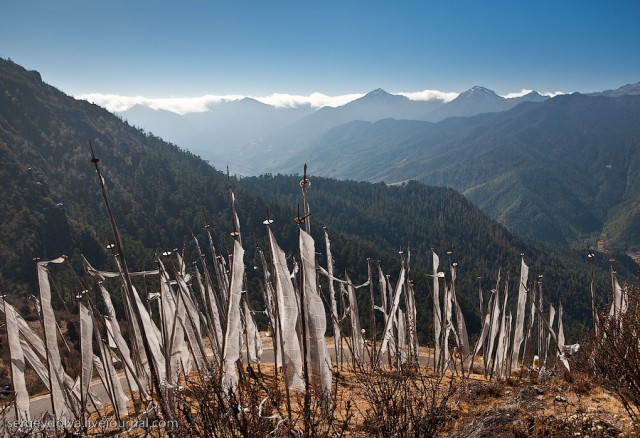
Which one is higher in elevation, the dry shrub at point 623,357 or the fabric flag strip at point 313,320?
the fabric flag strip at point 313,320

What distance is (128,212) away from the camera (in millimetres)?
115062

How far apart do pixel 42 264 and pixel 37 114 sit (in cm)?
17377

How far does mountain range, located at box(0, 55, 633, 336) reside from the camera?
81812mm

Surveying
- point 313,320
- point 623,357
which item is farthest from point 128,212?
point 623,357

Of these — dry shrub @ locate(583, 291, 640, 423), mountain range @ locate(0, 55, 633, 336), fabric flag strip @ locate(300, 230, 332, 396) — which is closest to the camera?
fabric flag strip @ locate(300, 230, 332, 396)

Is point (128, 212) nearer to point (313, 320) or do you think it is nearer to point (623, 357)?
point (313, 320)

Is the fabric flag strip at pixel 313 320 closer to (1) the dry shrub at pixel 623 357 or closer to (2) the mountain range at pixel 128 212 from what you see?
(1) the dry shrub at pixel 623 357

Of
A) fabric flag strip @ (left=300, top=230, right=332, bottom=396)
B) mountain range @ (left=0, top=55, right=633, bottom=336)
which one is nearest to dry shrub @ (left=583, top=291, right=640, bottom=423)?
fabric flag strip @ (left=300, top=230, right=332, bottom=396)

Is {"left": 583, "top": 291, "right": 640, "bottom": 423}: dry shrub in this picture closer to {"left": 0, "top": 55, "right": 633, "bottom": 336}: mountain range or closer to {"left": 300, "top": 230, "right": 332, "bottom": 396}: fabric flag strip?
{"left": 300, "top": 230, "right": 332, "bottom": 396}: fabric flag strip

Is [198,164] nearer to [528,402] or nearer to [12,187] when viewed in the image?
[12,187]

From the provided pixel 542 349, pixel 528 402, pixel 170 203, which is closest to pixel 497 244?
pixel 170 203

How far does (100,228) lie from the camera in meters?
101

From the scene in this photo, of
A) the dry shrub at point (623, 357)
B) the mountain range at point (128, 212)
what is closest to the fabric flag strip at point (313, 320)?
the dry shrub at point (623, 357)

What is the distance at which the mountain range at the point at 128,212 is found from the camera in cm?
8181
